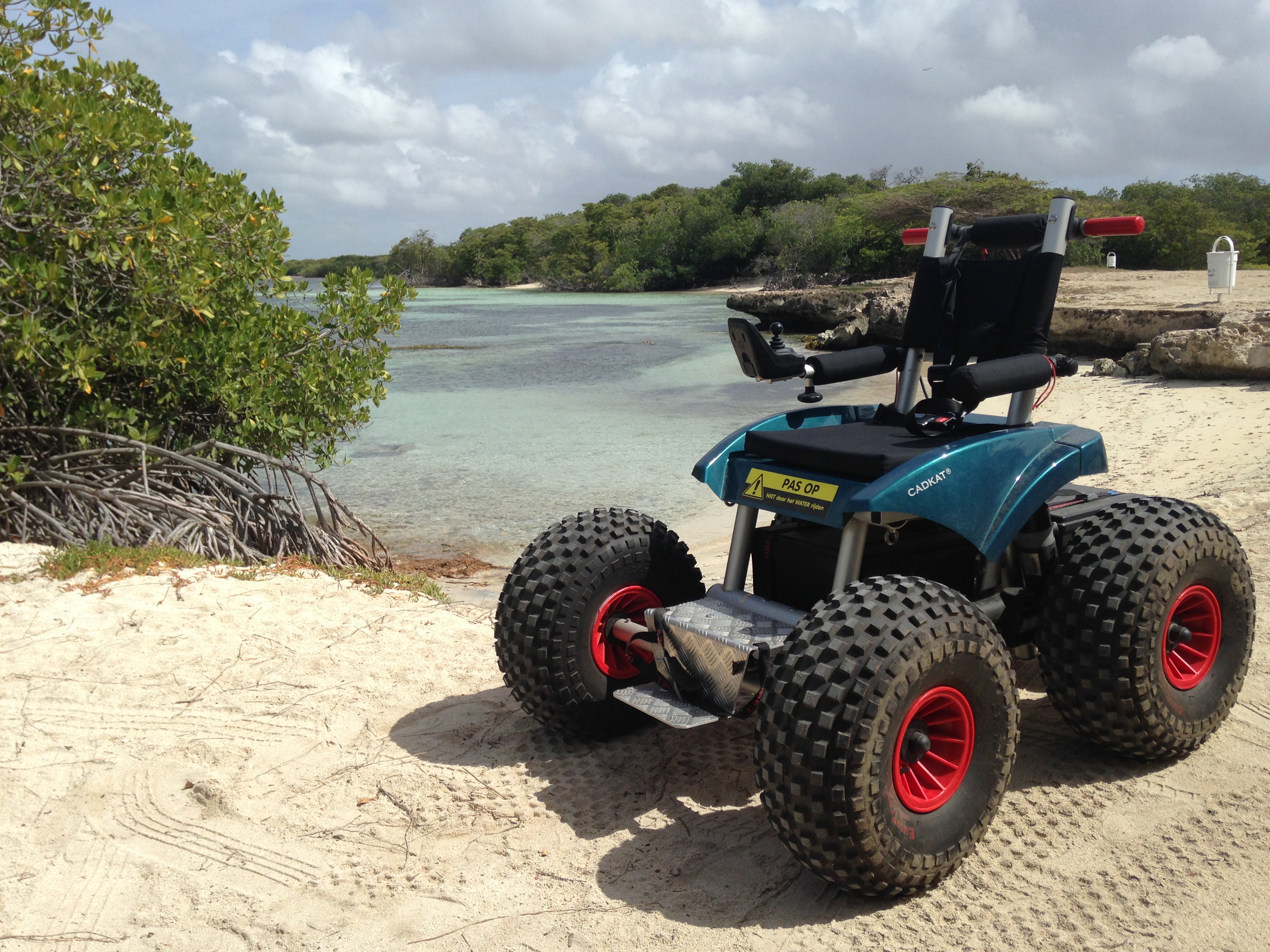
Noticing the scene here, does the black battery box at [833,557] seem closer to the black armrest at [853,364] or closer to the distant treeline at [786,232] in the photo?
the black armrest at [853,364]

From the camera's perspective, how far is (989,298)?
A: 12.6 feet

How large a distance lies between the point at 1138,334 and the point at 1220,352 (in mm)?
4071

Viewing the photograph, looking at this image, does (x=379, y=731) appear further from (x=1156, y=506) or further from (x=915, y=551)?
(x=1156, y=506)

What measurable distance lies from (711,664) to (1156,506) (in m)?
1.70

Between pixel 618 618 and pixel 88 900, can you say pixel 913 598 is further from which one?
pixel 88 900

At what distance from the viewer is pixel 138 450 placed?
6090 mm

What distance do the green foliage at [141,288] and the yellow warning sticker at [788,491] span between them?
154 inches

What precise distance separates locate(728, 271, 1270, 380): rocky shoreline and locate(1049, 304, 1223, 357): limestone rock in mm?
12

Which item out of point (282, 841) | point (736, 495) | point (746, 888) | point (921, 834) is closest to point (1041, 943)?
point (921, 834)

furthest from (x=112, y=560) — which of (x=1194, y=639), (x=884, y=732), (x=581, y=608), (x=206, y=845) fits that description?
(x=1194, y=639)

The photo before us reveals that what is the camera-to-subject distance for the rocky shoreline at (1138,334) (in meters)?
11.0

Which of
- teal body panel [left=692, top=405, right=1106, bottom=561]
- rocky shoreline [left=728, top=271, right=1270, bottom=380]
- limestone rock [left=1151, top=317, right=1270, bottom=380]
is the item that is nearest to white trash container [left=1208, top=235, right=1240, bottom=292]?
rocky shoreline [left=728, top=271, right=1270, bottom=380]

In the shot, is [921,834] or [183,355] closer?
[921,834]

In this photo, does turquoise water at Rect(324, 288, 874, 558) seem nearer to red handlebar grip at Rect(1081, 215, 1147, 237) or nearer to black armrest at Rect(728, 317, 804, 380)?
black armrest at Rect(728, 317, 804, 380)
